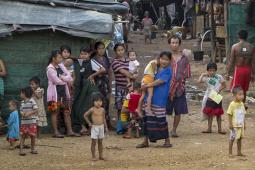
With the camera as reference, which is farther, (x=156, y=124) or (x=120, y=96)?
(x=120, y=96)

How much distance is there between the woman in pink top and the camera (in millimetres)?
10227

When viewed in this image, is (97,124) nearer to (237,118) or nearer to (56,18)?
(237,118)

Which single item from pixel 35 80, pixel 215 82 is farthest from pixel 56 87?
pixel 215 82

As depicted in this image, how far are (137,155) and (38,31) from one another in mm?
2916

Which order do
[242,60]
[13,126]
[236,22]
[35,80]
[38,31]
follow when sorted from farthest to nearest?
[236,22] → [242,60] → [38,31] → [35,80] → [13,126]

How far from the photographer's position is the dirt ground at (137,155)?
835cm

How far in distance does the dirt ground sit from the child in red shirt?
26cm

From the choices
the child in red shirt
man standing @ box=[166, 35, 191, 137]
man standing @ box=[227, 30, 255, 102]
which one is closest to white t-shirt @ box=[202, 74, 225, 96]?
man standing @ box=[166, 35, 191, 137]

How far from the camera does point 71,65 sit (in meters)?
10.7

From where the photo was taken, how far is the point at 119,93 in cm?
1084

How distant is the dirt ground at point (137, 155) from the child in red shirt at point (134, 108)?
0.26 meters

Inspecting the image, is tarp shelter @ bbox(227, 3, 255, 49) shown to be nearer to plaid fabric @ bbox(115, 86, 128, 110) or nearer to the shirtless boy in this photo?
plaid fabric @ bbox(115, 86, 128, 110)

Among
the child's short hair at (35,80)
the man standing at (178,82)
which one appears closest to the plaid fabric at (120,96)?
the man standing at (178,82)

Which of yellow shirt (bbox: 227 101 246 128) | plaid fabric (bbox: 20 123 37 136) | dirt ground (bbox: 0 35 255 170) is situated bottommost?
dirt ground (bbox: 0 35 255 170)
